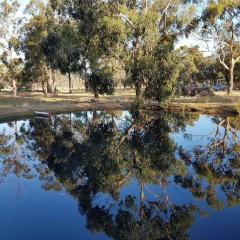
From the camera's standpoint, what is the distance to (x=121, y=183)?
18.7 metres

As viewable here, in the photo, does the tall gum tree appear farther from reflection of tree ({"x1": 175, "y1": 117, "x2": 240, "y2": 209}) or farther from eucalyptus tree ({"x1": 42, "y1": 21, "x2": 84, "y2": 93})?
reflection of tree ({"x1": 175, "y1": 117, "x2": 240, "y2": 209})

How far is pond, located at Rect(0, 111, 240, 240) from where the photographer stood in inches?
535

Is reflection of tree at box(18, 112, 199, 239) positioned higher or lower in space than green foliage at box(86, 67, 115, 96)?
lower

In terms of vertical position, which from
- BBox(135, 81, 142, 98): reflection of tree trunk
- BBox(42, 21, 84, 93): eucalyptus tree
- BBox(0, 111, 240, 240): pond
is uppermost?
BBox(42, 21, 84, 93): eucalyptus tree

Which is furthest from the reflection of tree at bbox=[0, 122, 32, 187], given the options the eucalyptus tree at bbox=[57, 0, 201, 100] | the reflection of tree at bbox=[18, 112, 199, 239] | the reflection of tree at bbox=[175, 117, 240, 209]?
the eucalyptus tree at bbox=[57, 0, 201, 100]

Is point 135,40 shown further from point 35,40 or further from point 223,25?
point 35,40

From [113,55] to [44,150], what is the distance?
19747 mm

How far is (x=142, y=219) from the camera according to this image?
1416 centimetres

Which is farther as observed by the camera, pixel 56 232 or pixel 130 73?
pixel 130 73

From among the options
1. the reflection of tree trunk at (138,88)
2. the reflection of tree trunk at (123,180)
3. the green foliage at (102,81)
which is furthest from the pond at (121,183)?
the green foliage at (102,81)

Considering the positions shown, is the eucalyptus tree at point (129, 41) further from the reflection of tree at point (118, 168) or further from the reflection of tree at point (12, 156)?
the reflection of tree at point (12, 156)

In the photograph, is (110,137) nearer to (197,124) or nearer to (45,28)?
(197,124)

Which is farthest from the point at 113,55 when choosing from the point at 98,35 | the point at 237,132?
the point at 237,132

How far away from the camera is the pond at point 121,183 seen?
1359 centimetres
